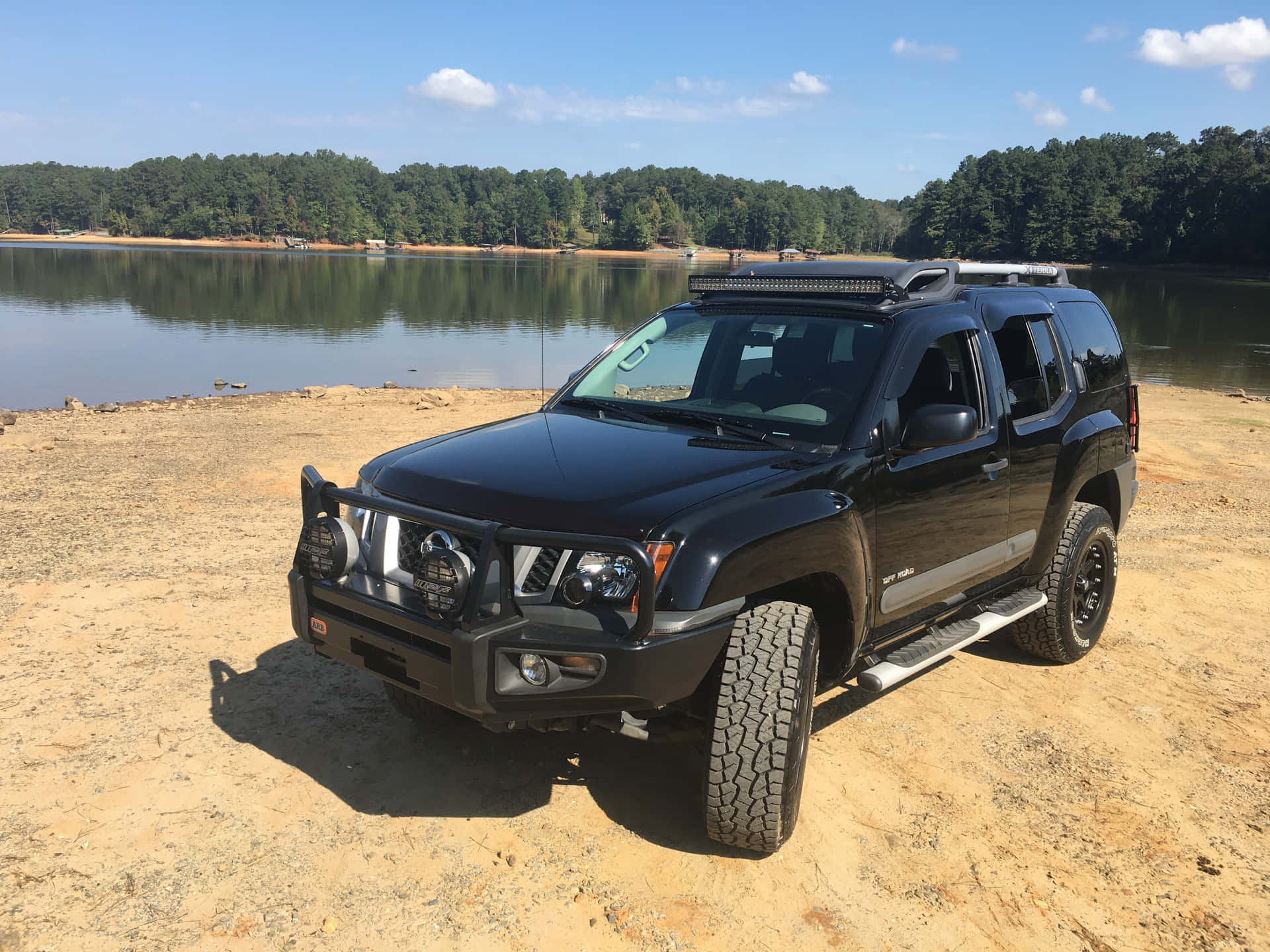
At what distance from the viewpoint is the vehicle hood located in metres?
3.23

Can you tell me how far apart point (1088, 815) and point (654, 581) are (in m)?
2.25

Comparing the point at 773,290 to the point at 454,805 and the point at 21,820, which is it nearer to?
the point at 454,805

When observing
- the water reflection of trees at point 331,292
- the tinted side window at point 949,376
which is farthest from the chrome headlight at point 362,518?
the water reflection of trees at point 331,292

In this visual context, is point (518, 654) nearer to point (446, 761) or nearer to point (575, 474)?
point (575, 474)

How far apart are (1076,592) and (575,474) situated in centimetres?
349

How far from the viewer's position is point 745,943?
10.1 feet

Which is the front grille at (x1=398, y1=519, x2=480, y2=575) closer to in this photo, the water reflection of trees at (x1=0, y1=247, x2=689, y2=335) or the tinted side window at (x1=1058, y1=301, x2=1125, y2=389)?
the tinted side window at (x1=1058, y1=301, x2=1125, y2=389)

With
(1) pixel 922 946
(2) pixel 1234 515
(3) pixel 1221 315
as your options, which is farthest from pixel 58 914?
(3) pixel 1221 315

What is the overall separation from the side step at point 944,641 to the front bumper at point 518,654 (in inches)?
38.6

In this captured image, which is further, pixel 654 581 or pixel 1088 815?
pixel 1088 815

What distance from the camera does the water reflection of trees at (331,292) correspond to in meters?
35.8

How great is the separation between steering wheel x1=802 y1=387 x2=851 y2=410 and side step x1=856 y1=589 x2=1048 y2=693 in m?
1.10

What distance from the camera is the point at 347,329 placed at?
107ft

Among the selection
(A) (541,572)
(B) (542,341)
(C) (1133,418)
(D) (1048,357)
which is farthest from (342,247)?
(A) (541,572)
